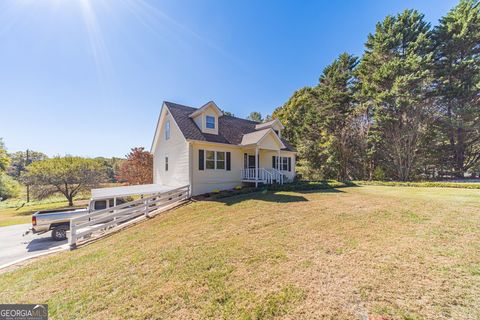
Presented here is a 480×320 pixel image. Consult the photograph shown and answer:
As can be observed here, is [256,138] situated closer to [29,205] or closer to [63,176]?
[63,176]

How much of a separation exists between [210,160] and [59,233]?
968 cm

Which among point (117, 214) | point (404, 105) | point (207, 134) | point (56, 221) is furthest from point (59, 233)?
point (404, 105)

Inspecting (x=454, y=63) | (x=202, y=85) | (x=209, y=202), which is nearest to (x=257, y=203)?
(x=209, y=202)

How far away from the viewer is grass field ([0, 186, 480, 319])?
9.32 ft

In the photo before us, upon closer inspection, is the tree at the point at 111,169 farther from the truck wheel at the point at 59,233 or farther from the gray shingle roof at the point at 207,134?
the gray shingle roof at the point at 207,134

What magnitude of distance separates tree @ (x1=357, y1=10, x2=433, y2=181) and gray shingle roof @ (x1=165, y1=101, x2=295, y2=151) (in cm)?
1117

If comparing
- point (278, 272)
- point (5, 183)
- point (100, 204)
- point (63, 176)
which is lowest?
point (5, 183)

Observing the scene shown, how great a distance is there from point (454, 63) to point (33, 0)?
1281 inches

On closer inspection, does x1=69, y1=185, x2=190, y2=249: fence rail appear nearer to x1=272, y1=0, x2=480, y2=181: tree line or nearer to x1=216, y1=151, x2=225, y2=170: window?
x1=216, y1=151, x2=225, y2=170: window

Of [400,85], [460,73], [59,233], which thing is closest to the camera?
[59,233]

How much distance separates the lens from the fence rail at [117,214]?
25.8 ft

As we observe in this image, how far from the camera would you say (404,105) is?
58.2 feet

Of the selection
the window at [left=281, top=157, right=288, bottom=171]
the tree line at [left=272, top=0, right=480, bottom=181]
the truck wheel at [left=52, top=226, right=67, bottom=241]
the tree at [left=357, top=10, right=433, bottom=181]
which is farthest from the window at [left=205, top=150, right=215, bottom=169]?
the tree at [left=357, top=10, right=433, bottom=181]

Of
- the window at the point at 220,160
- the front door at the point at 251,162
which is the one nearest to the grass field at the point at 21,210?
the window at the point at 220,160
